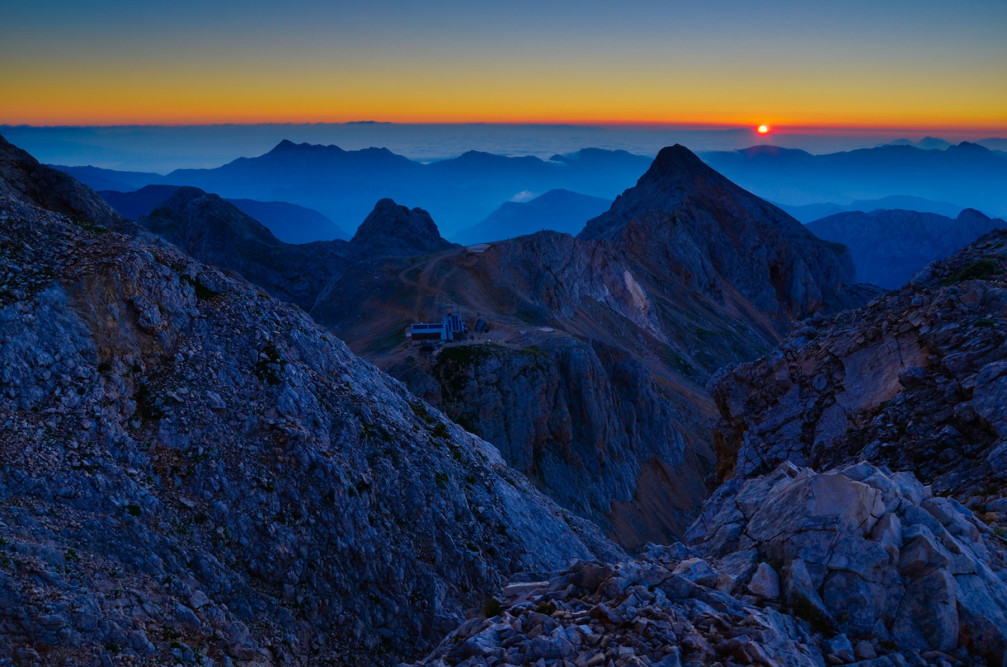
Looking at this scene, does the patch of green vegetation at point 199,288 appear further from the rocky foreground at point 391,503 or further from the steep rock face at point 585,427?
the steep rock face at point 585,427

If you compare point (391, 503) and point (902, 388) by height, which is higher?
point (902, 388)

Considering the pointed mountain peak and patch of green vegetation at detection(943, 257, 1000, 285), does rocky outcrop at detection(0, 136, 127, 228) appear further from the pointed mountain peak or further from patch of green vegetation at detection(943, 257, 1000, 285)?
the pointed mountain peak

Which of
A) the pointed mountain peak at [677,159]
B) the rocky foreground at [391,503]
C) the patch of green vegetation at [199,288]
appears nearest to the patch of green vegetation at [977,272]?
the rocky foreground at [391,503]

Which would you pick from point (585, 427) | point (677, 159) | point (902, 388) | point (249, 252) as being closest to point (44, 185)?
point (902, 388)

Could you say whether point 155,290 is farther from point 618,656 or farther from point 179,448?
point 618,656

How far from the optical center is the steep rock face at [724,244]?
119625 mm

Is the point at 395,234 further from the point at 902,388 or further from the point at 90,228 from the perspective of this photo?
the point at 902,388

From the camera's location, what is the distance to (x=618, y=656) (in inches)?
430

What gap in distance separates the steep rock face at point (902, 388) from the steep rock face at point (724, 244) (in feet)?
281

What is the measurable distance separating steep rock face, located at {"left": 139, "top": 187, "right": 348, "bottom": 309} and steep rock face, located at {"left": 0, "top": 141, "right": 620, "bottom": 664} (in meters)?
87.7

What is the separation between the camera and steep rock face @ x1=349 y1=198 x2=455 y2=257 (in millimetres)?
126500

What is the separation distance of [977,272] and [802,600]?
891 inches

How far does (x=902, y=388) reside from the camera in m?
24.2

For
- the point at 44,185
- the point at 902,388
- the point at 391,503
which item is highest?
the point at 44,185
